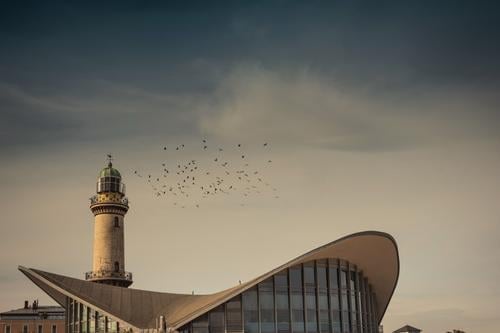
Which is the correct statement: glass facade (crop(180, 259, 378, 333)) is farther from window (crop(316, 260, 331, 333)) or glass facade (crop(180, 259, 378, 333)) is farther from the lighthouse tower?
the lighthouse tower

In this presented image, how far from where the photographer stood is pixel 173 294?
58406 millimetres

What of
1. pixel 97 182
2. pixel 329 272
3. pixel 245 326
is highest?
pixel 97 182

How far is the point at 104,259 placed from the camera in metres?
75.8

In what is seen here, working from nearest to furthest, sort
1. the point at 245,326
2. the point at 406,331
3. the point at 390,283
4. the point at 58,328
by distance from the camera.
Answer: the point at 245,326 → the point at 390,283 → the point at 58,328 → the point at 406,331

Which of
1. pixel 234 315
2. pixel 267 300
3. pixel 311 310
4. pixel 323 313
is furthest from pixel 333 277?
pixel 234 315

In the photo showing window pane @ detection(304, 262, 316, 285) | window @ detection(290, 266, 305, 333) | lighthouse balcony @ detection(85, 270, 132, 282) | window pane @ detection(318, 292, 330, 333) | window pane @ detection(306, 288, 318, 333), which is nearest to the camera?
window @ detection(290, 266, 305, 333)

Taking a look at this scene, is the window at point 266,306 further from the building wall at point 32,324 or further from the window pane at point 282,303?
the building wall at point 32,324

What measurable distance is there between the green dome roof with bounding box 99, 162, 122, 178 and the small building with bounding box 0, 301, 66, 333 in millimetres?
22474

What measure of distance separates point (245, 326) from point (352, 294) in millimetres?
9772

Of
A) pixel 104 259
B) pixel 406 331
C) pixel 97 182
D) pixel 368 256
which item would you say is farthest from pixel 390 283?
pixel 406 331

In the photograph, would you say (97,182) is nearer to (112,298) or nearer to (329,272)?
(112,298)

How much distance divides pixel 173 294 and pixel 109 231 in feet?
69.1

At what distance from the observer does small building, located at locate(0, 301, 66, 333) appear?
308 feet

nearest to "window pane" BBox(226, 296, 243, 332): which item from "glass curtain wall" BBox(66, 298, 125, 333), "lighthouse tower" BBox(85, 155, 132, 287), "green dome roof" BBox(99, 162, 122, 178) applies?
"glass curtain wall" BBox(66, 298, 125, 333)
